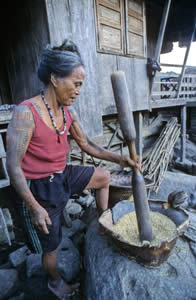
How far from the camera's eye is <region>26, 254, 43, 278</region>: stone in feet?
7.68

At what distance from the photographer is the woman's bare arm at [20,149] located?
56.0 inches

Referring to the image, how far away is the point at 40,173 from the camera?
1671 millimetres

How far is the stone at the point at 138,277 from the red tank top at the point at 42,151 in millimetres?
1030

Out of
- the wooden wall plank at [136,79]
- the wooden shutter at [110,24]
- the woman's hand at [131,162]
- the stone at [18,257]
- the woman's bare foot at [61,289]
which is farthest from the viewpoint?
the wooden wall plank at [136,79]

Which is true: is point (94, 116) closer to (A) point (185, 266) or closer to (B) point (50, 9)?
(B) point (50, 9)

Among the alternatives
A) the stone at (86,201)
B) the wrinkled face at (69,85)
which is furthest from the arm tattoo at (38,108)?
the stone at (86,201)

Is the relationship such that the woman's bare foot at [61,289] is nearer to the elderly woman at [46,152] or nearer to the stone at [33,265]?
the elderly woman at [46,152]

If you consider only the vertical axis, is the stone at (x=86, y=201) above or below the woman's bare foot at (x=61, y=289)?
below

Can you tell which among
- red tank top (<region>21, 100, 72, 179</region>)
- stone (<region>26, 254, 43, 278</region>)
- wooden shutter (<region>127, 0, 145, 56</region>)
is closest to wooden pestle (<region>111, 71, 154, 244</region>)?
red tank top (<region>21, 100, 72, 179</region>)

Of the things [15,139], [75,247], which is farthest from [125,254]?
[15,139]

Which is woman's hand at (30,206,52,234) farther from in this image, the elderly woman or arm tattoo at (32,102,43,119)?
arm tattoo at (32,102,43,119)

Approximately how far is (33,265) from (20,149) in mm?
1730

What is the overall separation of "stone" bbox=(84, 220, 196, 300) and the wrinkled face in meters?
1.57

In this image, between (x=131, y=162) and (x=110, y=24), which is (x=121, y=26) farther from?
(x=131, y=162)
